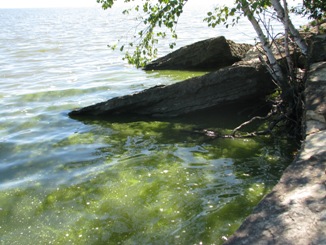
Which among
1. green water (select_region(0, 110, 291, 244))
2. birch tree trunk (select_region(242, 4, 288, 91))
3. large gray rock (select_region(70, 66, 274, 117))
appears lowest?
green water (select_region(0, 110, 291, 244))

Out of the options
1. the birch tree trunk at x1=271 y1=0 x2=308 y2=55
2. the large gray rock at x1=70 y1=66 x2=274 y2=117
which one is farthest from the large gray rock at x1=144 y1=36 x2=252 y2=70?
the birch tree trunk at x1=271 y1=0 x2=308 y2=55

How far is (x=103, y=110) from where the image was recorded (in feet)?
33.4

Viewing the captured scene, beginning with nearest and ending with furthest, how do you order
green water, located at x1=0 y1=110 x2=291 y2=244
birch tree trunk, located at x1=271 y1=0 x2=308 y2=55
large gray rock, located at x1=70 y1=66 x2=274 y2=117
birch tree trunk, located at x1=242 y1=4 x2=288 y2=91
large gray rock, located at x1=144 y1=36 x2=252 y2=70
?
green water, located at x1=0 y1=110 x2=291 y2=244, birch tree trunk, located at x1=271 y1=0 x2=308 y2=55, birch tree trunk, located at x1=242 y1=4 x2=288 y2=91, large gray rock, located at x1=70 y1=66 x2=274 y2=117, large gray rock, located at x1=144 y1=36 x2=252 y2=70

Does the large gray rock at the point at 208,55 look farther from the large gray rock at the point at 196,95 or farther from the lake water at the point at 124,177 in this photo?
the large gray rock at the point at 196,95

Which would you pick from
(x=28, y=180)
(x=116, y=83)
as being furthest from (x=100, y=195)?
(x=116, y=83)

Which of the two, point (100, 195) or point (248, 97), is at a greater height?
point (248, 97)

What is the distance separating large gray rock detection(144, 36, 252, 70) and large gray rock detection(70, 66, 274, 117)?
6.19 meters

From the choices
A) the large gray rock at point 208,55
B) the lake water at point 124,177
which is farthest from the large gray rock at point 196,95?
the large gray rock at point 208,55

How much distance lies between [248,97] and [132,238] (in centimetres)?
552

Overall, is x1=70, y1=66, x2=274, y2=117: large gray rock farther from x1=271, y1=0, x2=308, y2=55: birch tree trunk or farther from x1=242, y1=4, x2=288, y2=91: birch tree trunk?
x1=271, y1=0, x2=308, y2=55: birch tree trunk

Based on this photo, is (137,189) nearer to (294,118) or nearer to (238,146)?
(238,146)

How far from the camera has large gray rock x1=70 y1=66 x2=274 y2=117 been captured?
30.7 ft

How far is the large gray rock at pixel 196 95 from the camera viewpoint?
30.7 feet

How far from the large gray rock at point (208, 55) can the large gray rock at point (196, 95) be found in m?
6.19
